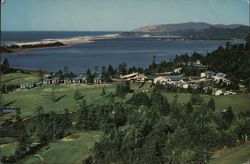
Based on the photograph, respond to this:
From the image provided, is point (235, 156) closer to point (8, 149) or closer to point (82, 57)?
point (8, 149)

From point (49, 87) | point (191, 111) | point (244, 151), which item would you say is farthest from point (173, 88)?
point (244, 151)

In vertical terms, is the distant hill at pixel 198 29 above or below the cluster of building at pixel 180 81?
above

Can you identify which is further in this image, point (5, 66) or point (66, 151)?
point (5, 66)

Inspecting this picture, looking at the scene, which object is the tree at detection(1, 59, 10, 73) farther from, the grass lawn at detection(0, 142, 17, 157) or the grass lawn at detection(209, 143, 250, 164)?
the grass lawn at detection(209, 143, 250, 164)

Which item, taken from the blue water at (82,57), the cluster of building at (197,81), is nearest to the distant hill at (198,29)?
the cluster of building at (197,81)

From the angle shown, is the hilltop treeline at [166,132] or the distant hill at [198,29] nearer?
the hilltop treeline at [166,132]

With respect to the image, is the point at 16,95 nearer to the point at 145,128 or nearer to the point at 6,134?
the point at 6,134

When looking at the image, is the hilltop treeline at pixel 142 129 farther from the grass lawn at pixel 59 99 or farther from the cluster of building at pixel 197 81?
the cluster of building at pixel 197 81

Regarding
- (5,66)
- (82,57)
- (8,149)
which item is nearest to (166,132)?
(8,149)

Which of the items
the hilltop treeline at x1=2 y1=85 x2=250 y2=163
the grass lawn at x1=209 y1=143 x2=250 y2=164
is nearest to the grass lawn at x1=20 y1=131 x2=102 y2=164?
the hilltop treeline at x1=2 y1=85 x2=250 y2=163
